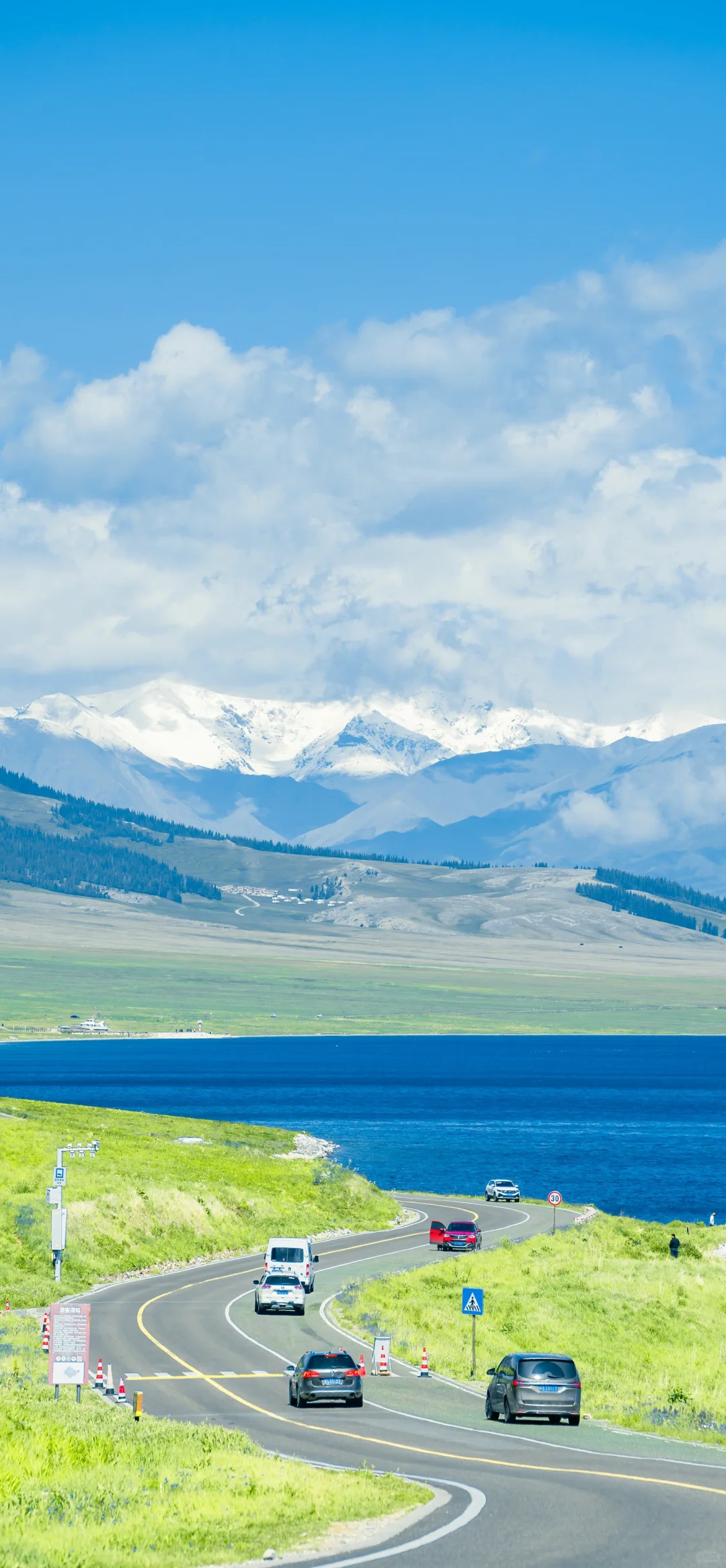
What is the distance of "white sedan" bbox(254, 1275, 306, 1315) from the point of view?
5925 cm

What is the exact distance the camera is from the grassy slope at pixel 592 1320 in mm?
50344

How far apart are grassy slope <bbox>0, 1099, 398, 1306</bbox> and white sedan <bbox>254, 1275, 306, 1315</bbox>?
8632 millimetres

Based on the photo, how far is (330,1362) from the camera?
135ft

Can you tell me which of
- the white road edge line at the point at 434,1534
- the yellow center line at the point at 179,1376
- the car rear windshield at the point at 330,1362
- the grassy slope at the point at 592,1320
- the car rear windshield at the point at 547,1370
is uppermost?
the white road edge line at the point at 434,1534

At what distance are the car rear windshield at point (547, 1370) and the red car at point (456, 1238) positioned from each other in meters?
39.2

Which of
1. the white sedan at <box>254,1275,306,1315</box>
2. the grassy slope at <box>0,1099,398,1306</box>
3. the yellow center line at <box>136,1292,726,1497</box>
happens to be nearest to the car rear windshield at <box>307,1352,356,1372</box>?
the yellow center line at <box>136,1292,726,1497</box>

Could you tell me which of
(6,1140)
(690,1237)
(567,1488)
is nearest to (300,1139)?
(6,1140)

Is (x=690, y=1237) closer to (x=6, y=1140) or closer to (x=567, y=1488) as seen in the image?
(x=6, y=1140)

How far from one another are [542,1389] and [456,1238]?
133 ft

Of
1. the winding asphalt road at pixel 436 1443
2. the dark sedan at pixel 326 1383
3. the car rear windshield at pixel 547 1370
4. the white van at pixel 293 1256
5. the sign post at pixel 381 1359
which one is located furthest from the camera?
the white van at pixel 293 1256

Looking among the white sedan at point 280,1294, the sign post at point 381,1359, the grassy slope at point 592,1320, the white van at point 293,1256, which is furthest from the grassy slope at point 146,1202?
the sign post at point 381,1359

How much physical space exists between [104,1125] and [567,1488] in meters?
101

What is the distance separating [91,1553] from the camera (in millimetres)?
21125

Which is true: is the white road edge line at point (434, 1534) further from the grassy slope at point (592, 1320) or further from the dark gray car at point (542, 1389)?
the grassy slope at point (592, 1320)
